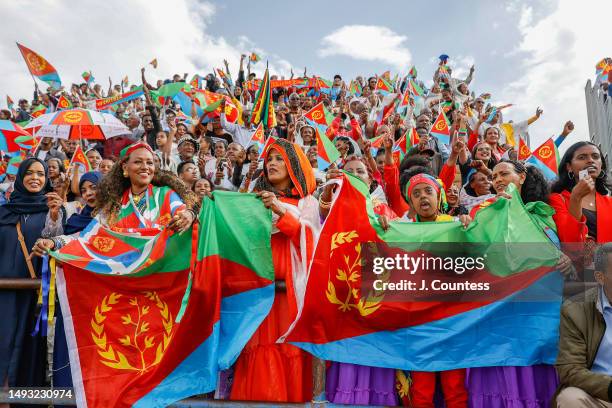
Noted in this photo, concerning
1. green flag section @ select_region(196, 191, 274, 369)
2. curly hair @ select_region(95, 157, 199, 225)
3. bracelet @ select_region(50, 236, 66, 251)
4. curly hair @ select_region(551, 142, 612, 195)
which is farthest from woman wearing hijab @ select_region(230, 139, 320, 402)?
curly hair @ select_region(551, 142, 612, 195)

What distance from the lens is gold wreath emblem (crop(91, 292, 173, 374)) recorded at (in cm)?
310

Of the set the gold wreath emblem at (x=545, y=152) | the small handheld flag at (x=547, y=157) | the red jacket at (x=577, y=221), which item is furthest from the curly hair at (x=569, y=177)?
the gold wreath emblem at (x=545, y=152)

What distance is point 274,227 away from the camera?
3.31 meters

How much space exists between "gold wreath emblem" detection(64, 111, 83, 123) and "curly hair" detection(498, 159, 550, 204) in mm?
5486

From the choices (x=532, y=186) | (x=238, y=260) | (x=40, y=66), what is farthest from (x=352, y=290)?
(x=40, y=66)

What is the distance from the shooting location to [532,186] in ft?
12.2

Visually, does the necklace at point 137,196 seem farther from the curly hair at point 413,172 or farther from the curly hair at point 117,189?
the curly hair at point 413,172

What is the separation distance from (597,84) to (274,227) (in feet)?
37.1

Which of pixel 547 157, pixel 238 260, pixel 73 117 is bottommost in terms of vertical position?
pixel 238 260

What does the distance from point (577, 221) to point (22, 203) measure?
4.24m

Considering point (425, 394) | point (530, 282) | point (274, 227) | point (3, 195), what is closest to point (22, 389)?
point (274, 227)

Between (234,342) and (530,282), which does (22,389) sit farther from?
(530,282)

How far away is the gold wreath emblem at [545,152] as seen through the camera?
630cm

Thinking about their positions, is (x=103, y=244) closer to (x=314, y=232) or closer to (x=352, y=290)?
(x=314, y=232)
